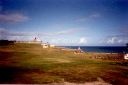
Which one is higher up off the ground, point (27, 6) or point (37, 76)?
point (27, 6)

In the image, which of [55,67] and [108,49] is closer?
[55,67]

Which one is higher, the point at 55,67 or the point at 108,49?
the point at 108,49

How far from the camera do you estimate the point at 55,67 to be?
617 centimetres

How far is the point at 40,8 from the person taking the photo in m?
6.26

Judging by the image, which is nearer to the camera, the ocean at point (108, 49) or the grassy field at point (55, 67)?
the grassy field at point (55, 67)

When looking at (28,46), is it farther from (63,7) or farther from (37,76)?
(63,7)

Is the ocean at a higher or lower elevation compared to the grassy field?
higher

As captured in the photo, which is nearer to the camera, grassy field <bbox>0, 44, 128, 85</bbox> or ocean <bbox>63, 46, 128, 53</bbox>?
grassy field <bbox>0, 44, 128, 85</bbox>

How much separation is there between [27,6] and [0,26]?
892 mm

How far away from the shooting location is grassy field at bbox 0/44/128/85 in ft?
19.6

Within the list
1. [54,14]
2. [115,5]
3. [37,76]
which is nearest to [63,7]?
[54,14]

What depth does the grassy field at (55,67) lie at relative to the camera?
236 inches

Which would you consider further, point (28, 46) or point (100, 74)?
point (28, 46)

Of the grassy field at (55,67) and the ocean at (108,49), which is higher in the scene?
the ocean at (108,49)
